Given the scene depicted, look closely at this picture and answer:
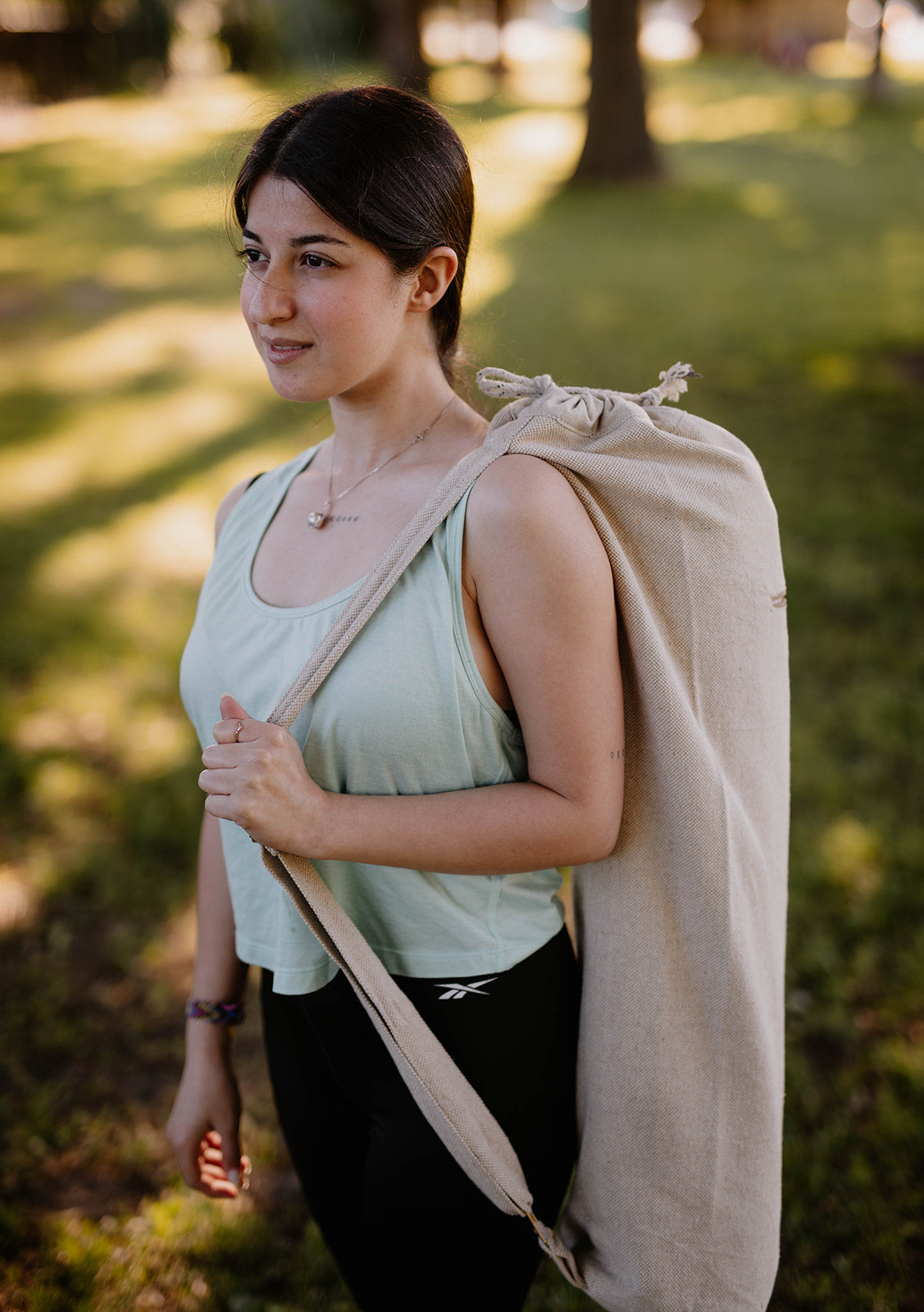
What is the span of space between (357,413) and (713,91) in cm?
2145

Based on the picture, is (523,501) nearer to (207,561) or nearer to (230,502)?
(230,502)

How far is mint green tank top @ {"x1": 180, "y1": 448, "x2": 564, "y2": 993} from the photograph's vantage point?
49.8 inches

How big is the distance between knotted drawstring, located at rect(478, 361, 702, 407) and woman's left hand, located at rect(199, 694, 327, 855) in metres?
0.54

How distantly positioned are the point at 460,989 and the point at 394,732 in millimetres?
409

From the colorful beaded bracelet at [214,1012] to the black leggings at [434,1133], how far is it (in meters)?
0.16

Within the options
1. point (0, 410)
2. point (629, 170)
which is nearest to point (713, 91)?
point (629, 170)

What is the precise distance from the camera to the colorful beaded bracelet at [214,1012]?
67.4 inches

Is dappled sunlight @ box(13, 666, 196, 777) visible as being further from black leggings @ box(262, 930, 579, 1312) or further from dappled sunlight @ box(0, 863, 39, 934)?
black leggings @ box(262, 930, 579, 1312)

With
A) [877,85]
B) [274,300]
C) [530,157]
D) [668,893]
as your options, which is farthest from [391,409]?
[877,85]

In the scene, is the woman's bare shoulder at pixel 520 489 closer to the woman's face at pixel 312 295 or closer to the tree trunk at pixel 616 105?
the woman's face at pixel 312 295

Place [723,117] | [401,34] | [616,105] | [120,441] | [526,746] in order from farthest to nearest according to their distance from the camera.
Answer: [723,117] < [401,34] < [616,105] < [120,441] < [526,746]

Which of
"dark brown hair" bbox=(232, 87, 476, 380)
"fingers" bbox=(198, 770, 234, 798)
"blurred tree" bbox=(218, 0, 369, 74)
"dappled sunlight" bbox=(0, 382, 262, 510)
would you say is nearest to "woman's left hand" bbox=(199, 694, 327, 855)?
"fingers" bbox=(198, 770, 234, 798)

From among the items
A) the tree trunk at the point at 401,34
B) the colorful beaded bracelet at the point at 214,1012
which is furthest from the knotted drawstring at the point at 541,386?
the tree trunk at the point at 401,34

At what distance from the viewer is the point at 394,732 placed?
1.28 metres
